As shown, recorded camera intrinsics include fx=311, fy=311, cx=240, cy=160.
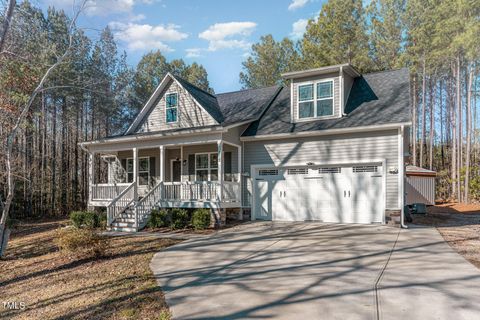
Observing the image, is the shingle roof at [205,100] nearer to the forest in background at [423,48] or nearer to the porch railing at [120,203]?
the porch railing at [120,203]

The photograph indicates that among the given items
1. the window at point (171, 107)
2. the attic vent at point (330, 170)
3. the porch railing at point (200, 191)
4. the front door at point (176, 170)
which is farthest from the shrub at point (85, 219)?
the attic vent at point (330, 170)

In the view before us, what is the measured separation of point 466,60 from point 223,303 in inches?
1023

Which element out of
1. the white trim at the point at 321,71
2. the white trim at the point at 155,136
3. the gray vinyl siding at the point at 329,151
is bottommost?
the gray vinyl siding at the point at 329,151

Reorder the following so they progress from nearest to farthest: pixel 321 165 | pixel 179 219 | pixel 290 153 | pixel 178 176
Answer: pixel 179 219, pixel 321 165, pixel 290 153, pixel 178 176

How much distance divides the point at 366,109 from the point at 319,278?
28.6ft

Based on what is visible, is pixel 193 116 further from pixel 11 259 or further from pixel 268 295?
pixel 268 295

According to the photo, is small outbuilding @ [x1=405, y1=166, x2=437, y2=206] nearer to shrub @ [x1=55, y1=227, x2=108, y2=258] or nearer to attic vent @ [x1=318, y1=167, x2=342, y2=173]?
attic vent @ [x1=318, y1=167, x2=342, y2=173]

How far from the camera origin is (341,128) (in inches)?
459

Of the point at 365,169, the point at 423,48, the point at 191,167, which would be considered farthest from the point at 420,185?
the point at 191,167

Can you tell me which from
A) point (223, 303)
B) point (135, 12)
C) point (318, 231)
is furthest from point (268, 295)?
point (135, 12)

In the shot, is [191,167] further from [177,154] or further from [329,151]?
[329,151]

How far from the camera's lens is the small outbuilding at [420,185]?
19.4 metres

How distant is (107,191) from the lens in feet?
47.1

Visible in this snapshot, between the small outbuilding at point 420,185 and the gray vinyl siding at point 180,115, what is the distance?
13346 millimetres
